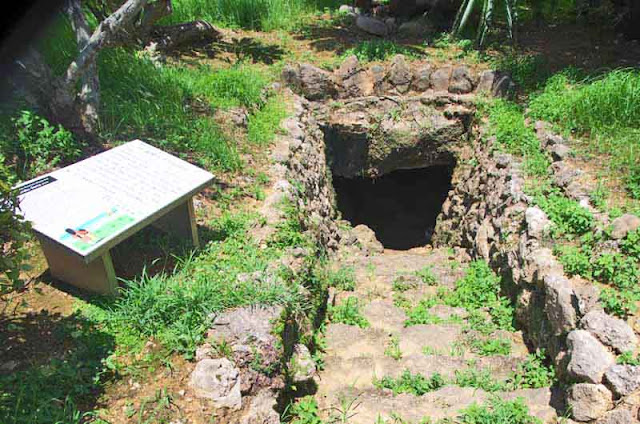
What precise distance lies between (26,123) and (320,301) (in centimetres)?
289

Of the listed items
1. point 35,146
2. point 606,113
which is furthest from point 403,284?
point 35,146

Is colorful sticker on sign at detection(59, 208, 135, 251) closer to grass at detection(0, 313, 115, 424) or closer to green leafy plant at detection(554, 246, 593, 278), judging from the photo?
grass at detection(0, 313, 115, 424)

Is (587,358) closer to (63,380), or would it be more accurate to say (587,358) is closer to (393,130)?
(63,380)

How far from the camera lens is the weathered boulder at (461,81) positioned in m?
6.83

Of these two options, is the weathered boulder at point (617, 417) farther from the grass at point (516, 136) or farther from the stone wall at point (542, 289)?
the grass at point (516, 136)

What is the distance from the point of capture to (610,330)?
11.0 feet

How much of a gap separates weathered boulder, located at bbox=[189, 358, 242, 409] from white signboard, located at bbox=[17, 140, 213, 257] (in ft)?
2.97

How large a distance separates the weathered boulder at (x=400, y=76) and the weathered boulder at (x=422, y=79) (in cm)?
8

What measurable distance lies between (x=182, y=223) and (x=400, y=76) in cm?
415

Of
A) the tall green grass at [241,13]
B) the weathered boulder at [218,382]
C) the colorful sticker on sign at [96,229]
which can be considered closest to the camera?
the weathered boulder at [218,382]

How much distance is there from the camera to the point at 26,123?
4426 mm

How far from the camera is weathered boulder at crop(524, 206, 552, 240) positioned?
14.5 ft

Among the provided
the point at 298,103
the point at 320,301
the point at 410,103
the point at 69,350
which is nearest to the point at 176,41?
the point at 298,103

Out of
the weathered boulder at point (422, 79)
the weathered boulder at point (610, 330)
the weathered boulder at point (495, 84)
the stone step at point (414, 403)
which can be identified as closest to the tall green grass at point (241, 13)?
the weathered boulder at point (422, 79)
